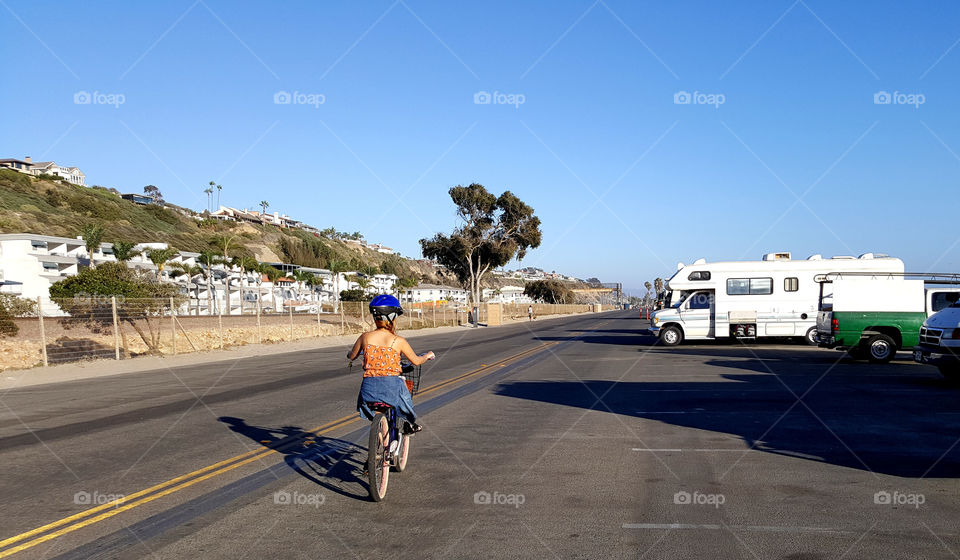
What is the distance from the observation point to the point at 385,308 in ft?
23.1

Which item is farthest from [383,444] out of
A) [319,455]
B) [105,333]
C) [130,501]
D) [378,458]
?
[105,333]

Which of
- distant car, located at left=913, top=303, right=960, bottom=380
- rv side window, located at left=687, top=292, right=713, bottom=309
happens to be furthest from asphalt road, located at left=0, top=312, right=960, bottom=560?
rv side window, located at left=687, top=292, right=713, bottom=309

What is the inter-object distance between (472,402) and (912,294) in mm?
14274

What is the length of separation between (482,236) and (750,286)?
49.4 metres

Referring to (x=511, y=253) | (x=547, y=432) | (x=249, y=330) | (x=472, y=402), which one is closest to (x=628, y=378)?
(x=472, y=402)

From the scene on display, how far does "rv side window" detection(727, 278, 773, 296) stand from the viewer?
27.3 m

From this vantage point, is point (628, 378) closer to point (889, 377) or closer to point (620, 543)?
point (889, 377)

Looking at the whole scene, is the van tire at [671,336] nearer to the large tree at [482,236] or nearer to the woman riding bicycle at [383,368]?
the woman riding bicycle at [383,368]

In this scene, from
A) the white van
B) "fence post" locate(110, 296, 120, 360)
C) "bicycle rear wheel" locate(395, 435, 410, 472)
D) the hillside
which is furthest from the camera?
the hillside

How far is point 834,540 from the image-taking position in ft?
17.6

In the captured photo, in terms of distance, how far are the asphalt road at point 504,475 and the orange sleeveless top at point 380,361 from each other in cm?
115

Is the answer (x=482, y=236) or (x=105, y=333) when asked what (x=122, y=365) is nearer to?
(x=105, y=333)

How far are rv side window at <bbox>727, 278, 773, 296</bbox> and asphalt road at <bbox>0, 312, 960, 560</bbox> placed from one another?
40.2 ft

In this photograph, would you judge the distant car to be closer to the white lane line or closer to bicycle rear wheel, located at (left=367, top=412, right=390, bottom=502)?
the white lane line
